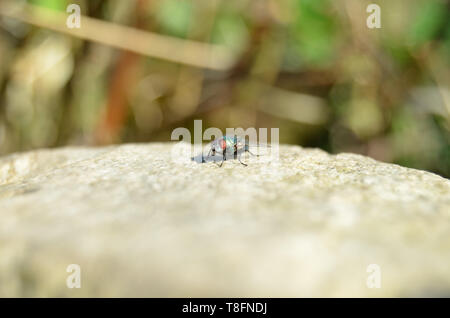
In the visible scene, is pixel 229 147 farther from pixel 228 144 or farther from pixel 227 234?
pixel 227 234

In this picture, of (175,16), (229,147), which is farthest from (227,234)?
(175,16)

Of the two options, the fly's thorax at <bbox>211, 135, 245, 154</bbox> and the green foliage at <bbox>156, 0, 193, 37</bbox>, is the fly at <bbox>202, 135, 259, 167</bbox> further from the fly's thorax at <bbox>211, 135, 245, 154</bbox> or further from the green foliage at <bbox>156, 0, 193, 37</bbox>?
the green foliage at <bbox>156, 0, 193, 37</bbox>

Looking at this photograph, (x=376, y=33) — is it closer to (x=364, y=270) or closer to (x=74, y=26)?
(x=74, y=26)
